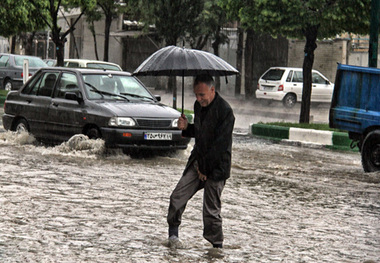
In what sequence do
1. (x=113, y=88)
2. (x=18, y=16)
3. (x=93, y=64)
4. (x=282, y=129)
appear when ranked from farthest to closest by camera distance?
(x=18, y=16)
(x=93, y=64)
(x=282, y=129)
(x=113, y=88)

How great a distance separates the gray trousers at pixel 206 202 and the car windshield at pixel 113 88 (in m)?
7.15

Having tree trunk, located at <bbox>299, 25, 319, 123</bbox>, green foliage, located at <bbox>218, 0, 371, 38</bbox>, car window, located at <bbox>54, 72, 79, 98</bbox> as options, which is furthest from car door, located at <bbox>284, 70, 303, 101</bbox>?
car window, located at <bbox>54, 72, 79, 98</bbox>

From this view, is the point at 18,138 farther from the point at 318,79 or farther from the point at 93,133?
the point at 318,79

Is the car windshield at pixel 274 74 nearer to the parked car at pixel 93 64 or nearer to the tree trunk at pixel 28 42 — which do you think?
the parked car at pixel 93 64

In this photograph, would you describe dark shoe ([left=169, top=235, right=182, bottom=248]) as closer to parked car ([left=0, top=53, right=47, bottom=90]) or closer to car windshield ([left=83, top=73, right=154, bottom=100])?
car windshield ([left=83, top=73, right=154, bottom=100])

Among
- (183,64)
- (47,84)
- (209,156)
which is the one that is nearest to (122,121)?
(47,84)

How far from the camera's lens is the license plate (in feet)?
42.2

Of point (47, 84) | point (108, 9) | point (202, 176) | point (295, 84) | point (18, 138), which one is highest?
point (108, 9)

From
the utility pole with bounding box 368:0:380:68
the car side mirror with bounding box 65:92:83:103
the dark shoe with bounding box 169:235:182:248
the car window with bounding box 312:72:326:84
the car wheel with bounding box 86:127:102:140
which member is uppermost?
the utility pole with bounding box 368:0:380:68

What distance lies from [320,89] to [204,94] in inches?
1121

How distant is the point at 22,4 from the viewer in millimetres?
30094

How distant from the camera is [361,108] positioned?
43.2ft

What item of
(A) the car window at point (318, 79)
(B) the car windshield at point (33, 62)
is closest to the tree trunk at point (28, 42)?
(B) the car windshield at point (33, 62)

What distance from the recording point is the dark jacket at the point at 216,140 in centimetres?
641
